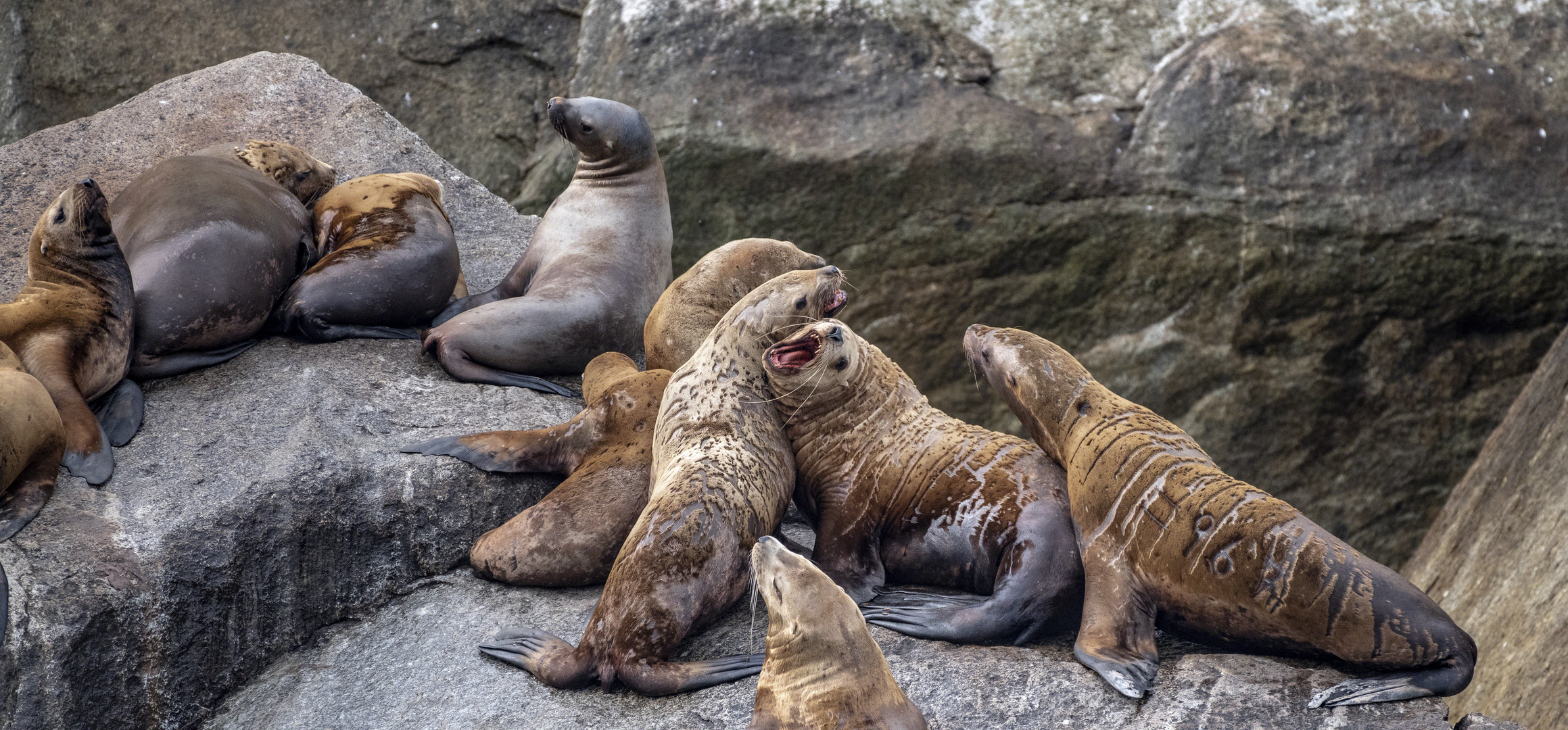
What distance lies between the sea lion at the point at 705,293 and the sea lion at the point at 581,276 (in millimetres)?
237

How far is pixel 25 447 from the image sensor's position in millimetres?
3816

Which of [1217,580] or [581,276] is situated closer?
[1217,580]

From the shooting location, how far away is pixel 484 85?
9375mm

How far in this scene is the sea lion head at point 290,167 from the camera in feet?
19.4

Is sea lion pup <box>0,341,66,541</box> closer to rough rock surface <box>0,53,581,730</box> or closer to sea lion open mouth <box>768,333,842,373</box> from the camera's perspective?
rough rock surface <box>0,53,581,730</box>

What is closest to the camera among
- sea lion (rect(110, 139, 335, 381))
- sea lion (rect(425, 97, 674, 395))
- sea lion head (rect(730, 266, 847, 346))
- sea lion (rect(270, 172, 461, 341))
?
sea lion head (rect(730, 266, 847, 346))

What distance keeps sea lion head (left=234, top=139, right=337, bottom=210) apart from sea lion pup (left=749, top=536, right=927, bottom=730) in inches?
152

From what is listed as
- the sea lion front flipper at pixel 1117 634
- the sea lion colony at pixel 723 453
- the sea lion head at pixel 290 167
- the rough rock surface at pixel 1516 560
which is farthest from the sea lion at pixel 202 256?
the rough rock surface at pixel 1516 560

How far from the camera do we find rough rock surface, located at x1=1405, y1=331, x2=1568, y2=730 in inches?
185

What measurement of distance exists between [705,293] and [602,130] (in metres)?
1.28

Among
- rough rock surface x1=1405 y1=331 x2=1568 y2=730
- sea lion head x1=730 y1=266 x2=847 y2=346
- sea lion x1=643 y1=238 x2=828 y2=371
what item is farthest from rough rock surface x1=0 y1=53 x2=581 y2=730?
rough rock surface x1=1405 y1=331 x2=1568 y2=730

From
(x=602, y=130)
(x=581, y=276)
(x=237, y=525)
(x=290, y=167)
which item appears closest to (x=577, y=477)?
(x=237, y=525)

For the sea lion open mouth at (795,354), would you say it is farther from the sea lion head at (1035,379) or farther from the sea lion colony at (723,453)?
the sea lion head at (1035,379)

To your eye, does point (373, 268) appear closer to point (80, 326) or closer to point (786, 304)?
point (80, 326)
